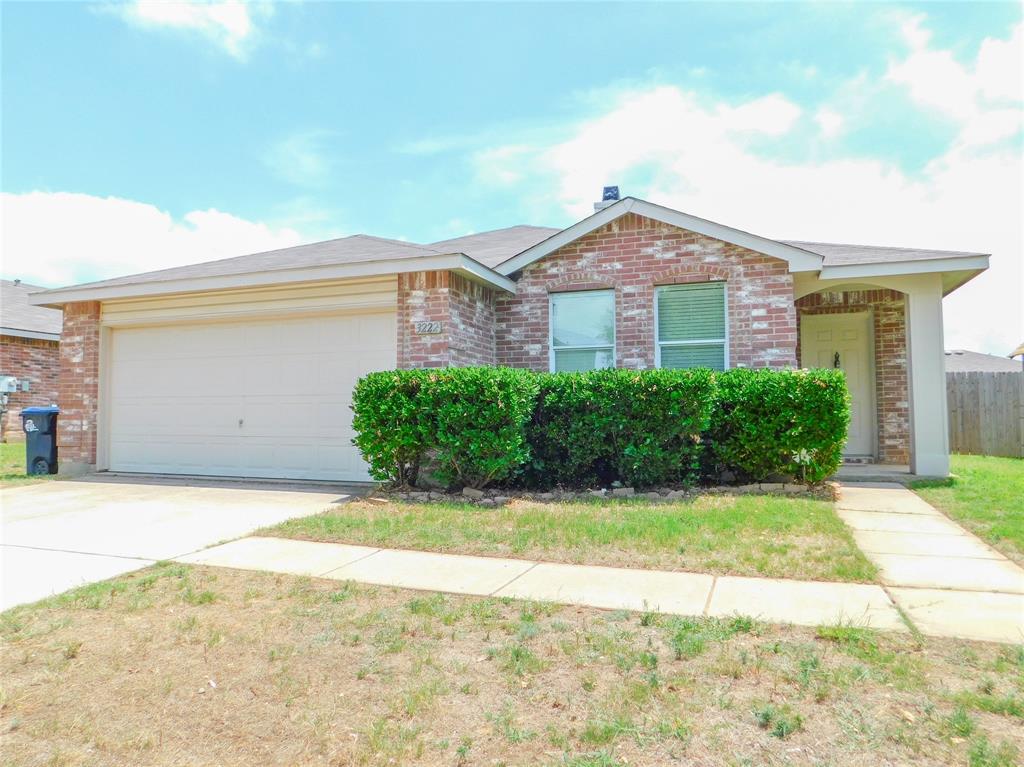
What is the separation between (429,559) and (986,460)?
1243cm

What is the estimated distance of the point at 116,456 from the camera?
10.7 m

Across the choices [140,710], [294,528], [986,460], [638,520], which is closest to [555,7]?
[638,520]

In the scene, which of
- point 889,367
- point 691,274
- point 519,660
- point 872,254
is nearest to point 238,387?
point 691,274

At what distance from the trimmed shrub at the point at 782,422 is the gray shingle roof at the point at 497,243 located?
173 inches

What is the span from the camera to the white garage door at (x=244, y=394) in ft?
30.3

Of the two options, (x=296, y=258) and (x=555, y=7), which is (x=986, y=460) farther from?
(x=296, y=258)

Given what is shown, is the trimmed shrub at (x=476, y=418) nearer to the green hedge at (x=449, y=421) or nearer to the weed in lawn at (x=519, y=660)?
the green hedge at (x=449, y=421)

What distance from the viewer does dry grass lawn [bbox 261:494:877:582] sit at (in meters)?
4.66

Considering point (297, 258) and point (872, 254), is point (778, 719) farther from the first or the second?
point (297, 258)

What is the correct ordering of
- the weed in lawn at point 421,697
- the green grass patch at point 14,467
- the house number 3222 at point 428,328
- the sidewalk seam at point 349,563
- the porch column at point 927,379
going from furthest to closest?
the green grass patch at point 14,467
the porch column at point 927,379
the house number 3222 at point 428,328
the sidewalk seam at point 349,563
the weed in lawn at point 421,697

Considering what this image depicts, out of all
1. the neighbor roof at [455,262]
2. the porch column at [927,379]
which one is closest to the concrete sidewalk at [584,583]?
the neighbor roof at [455,262]

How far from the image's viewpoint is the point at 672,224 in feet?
30.4

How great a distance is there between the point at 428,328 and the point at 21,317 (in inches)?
657

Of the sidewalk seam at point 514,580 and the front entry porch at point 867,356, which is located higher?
the front entry porch at point 867,356
